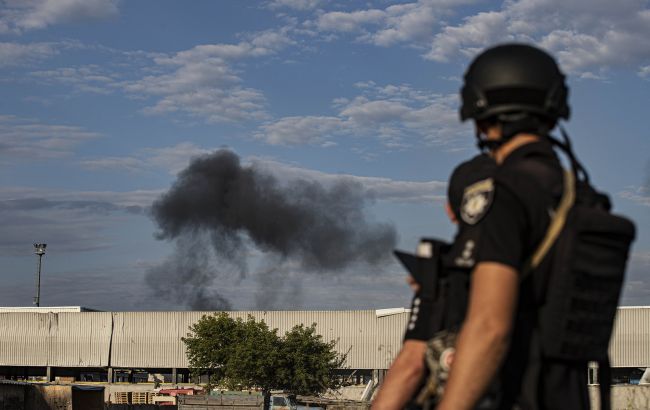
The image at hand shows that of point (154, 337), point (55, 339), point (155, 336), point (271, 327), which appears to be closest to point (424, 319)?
point (271, 327)

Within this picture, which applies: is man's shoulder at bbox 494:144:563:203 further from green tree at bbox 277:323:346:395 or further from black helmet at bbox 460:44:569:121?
green tree at bbox 277:323:346:395

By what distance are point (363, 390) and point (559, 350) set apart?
79.9m

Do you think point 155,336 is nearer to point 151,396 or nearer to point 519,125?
point 151,396

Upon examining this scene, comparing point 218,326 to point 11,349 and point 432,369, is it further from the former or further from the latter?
point 432,369

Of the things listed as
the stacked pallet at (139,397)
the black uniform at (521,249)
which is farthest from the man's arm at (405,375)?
the stacked pallet at (139,397)

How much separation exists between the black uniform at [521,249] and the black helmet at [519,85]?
19 centimetres

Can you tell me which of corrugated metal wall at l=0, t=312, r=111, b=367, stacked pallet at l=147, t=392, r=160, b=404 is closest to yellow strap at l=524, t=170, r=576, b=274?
stacked pallet at l=147, t=392, r=160, b=404

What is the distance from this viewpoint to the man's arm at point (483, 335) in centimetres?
237

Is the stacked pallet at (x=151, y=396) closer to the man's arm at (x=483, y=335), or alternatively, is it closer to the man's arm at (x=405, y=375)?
the man's arm at (x=405, y=375)

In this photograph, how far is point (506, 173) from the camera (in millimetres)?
2535

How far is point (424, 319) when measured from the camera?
2.84m

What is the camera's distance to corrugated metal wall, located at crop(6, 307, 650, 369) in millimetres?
87688

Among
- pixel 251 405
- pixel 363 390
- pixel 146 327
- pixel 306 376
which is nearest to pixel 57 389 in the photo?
pixel 251 405

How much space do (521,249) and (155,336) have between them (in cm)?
9540
